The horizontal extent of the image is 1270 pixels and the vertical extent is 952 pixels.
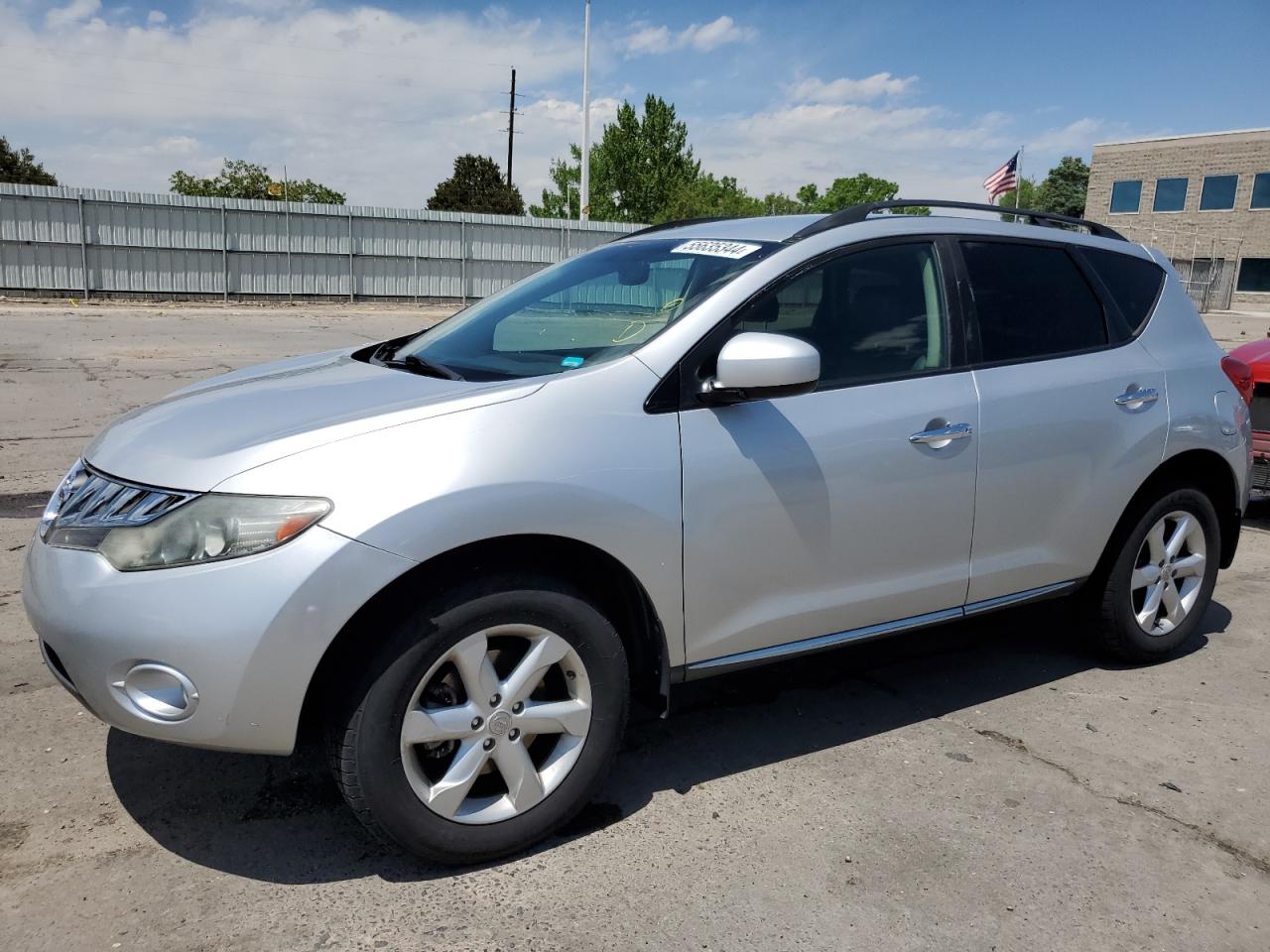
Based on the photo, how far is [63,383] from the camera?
1117 centimetres

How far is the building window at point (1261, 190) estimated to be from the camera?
→ 166 ft

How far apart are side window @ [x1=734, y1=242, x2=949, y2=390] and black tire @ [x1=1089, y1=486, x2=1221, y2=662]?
125 centimetres

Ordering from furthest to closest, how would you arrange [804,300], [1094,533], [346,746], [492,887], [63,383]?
[63,383], [1094,533], [804,300], [492,887], [346,746]

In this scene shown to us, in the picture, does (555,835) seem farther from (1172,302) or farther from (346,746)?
(1172,302)

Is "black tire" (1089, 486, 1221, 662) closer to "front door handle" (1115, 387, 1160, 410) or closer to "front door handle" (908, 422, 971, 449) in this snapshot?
"front door handle" (1115, 387, 1160, 410)

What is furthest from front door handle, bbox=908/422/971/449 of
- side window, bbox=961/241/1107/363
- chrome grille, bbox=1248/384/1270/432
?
chrome grille, bbox=1248/384/1270/432

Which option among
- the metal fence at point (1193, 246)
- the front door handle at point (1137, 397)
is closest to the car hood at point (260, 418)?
the front door handle at point (1137, 397)

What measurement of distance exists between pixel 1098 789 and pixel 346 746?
232 cm

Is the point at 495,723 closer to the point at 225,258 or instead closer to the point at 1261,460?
the point at 1261,460

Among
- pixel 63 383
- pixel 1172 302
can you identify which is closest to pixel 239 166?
pixel 63 383

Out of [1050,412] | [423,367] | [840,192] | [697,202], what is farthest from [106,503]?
[840,192]

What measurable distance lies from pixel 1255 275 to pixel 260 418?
6028cm

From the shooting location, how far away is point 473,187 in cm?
5838

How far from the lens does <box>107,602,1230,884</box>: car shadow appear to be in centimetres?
280
